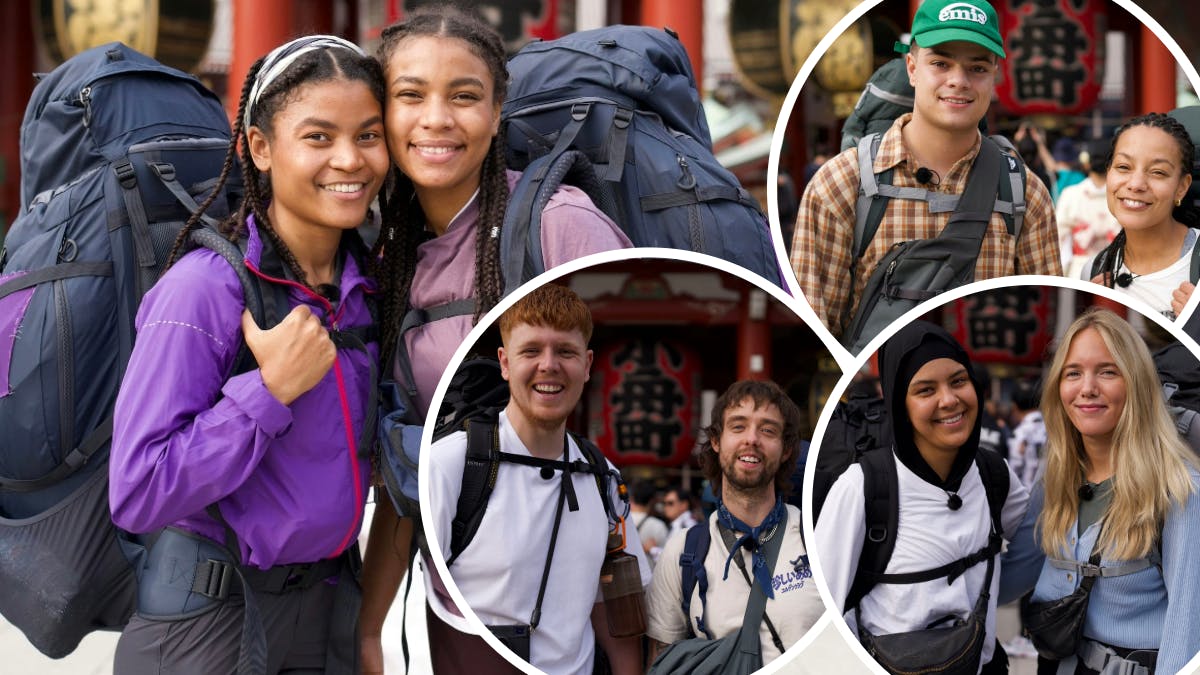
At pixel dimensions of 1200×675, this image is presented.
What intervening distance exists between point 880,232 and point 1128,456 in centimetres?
51

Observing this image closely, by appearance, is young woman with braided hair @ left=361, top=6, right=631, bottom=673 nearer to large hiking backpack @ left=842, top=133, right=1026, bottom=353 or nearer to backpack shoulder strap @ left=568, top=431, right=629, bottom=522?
backpack shoulder strap @ left=568, top=431, right=629, bottom=522

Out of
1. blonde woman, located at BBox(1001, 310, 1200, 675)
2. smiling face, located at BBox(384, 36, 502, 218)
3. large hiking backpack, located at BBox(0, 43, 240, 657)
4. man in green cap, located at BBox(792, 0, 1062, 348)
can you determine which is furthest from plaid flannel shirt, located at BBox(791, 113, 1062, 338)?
large hiking backpack, located at BBox(0, 43, 240, 657)

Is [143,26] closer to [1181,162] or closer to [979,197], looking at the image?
[979,197]

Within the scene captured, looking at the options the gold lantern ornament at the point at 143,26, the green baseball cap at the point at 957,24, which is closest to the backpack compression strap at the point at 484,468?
the green baseball cap at the point at 957,24

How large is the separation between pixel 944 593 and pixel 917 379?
0.32 m

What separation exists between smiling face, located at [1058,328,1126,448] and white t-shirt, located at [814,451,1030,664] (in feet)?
0.45

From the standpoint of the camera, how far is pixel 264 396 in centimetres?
201

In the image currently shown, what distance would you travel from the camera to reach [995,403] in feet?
6.98

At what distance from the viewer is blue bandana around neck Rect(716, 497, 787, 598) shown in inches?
80.9

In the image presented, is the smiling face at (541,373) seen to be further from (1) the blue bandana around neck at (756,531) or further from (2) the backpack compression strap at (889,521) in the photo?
(2) the backpack compression strap at (889,521)

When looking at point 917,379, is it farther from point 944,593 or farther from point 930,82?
point 930,82

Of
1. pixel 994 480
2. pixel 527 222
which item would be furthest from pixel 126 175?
pixel 994 480

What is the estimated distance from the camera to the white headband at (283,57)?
2.14 m

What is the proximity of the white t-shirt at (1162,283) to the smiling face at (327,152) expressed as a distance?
1.22 m
